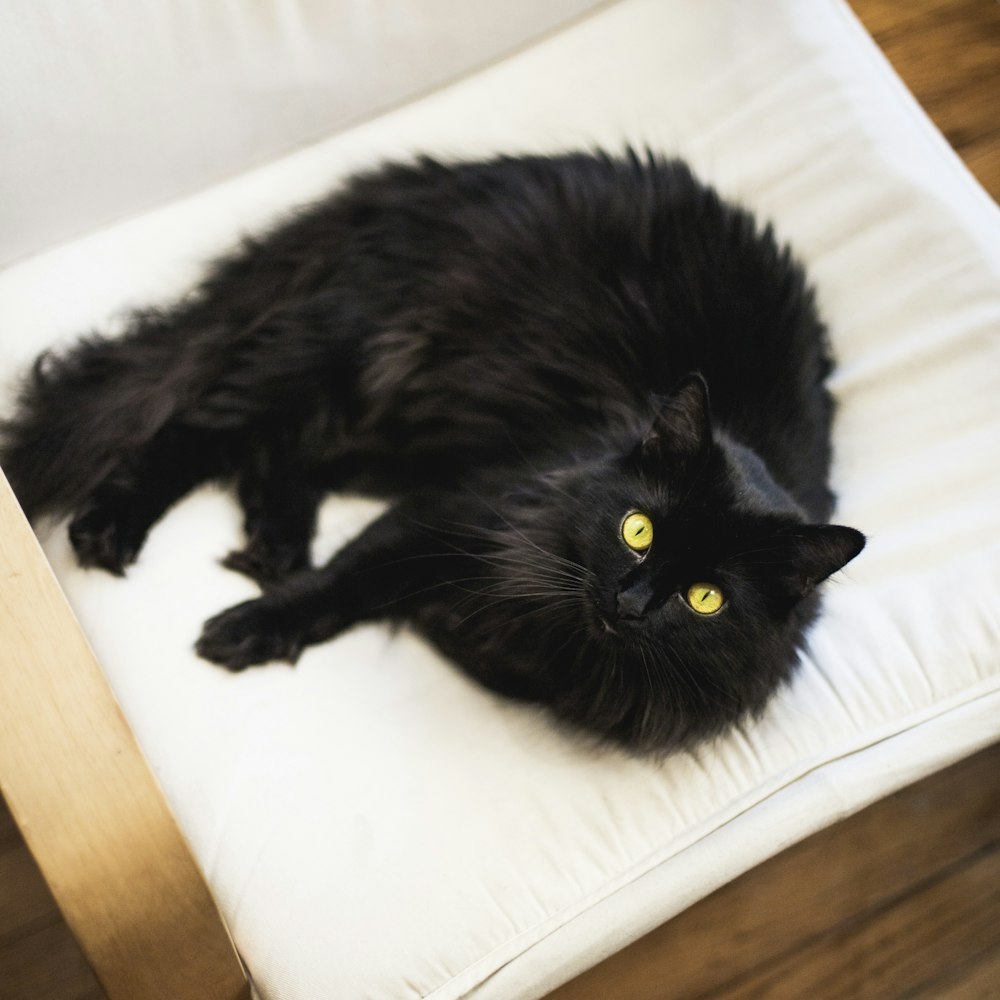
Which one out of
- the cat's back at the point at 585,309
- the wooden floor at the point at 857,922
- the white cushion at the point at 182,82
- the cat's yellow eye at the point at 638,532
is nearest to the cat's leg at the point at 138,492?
the cat's back at the point at 585,309

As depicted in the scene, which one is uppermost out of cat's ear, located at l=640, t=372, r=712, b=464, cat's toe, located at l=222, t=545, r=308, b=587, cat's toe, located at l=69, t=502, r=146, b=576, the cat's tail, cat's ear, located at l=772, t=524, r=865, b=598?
the cat's tail

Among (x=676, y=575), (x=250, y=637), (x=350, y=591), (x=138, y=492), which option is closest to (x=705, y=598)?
(x=676, y=575)

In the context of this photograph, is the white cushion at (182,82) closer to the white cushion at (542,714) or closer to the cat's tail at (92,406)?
the white cushion at (542,714)

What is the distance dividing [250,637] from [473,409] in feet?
1.45

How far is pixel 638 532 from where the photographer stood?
1.07 meters

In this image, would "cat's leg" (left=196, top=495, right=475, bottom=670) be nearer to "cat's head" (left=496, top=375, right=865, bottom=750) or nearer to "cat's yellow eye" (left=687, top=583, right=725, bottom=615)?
"cat's head" (left=496, top=375, right=865, bottom=750)

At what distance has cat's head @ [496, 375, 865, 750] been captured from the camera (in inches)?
40.3

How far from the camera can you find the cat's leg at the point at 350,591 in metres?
1.22

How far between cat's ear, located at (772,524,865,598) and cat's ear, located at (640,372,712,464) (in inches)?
5.3

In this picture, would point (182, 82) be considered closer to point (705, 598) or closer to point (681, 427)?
point (681, 427)

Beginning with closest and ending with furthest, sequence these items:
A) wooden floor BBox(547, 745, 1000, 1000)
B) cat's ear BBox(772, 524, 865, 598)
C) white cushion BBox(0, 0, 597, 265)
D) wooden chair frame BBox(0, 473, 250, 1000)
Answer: wooden chair frame BBox(0, 473, 250, 1000) → cat's ear BBox(772, 524, 865, 598) → white cushion BBox(0, 0, 597, 265) → wooden floor BBox(547, 745, 1000, 1000)

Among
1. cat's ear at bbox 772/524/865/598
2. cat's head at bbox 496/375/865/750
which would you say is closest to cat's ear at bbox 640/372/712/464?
cat's head at bbox 496/375/865/750

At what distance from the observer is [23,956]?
56.5 inches

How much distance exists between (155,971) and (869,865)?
1243mm
